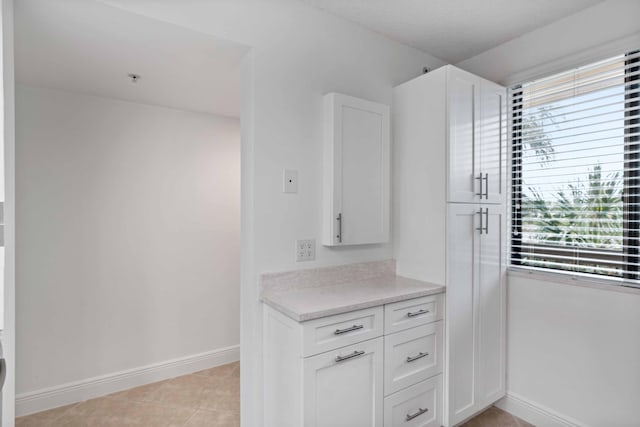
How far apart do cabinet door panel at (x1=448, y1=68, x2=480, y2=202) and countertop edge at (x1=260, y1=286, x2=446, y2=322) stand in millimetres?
583

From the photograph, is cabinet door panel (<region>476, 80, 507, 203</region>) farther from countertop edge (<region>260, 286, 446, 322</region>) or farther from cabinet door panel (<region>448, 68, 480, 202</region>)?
countertop edge (<region>260, 286, 446, 322</region>)

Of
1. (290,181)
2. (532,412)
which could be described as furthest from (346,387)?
(532,412)

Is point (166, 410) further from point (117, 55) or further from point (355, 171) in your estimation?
point (117, 55)

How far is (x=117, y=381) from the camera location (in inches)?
108

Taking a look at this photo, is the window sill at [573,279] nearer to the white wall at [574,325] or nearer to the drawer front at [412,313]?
the white wall at [574,325]

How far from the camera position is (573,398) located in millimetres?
2158

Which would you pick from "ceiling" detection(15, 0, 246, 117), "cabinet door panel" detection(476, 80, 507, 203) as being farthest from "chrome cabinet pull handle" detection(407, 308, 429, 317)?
"ceiling" detection(15, 0, 246, 117)

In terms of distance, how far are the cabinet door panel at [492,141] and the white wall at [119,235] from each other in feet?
7.01

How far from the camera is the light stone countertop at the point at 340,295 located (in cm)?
164

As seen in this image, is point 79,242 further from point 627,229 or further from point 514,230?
point 627,229

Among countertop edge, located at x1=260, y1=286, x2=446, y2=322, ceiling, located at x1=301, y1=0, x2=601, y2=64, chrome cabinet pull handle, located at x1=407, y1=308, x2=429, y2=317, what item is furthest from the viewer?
ceiling, located at x1=301, y1=0, x2=601, y2=64

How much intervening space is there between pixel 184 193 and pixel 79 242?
0.86 m

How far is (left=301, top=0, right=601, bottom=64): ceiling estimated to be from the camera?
206 cm

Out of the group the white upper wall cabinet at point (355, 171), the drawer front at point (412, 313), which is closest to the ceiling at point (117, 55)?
the white upper wall cabinet at point (355, 171)
